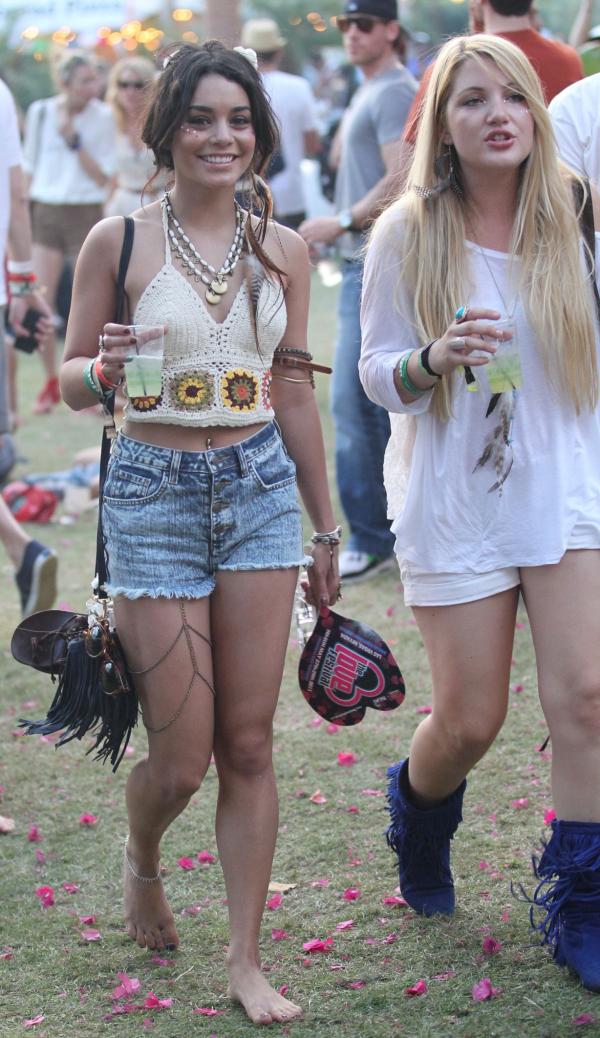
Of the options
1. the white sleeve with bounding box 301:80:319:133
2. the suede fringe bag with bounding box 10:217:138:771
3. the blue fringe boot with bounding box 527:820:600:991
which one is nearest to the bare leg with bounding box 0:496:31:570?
the suede fringe bag with bounding box 10:217:138:771

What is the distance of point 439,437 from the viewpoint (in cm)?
329

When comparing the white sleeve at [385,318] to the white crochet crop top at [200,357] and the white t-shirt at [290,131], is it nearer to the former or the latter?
the white crochet crop top at [200,357]

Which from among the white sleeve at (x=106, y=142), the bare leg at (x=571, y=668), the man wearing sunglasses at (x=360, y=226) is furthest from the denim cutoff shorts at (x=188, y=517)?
the white sleeve at (x=106, y=142)

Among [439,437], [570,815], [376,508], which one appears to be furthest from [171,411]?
[376,508]

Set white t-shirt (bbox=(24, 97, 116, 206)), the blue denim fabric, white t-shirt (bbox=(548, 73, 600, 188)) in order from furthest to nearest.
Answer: white t-shirt (bbox=(24, 97, 116, 206)) < the blue denim fabric < white t-shirt (bbox=(548, 73, 600, 188))

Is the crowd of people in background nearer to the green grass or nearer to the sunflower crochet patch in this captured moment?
the sunflower crochet patch

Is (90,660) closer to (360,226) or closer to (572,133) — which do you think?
(572,133)

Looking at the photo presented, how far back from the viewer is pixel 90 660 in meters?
3.26

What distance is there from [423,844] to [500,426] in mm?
1125

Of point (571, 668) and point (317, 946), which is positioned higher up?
point (571, 668)

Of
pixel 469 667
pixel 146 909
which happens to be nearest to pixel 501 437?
pixel 469 667

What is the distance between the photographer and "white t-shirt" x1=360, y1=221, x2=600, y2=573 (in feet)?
10.5

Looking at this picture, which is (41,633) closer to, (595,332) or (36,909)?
(36,909)

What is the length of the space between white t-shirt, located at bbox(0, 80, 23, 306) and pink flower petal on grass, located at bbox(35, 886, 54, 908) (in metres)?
2.72
